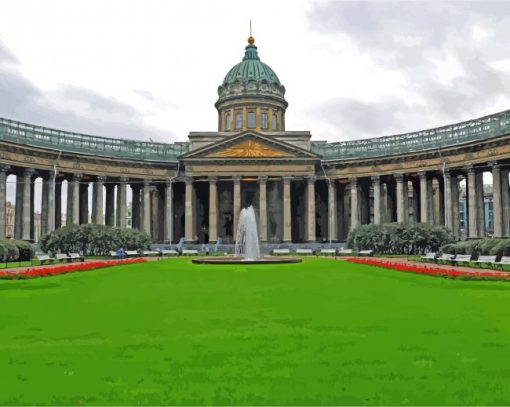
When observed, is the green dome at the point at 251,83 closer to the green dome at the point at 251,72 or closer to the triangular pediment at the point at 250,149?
the green dome at the point at 251,72

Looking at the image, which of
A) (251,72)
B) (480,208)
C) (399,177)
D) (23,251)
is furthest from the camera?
(251,72)

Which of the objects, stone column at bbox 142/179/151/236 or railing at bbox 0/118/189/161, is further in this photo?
stone column at bbox 142/179/151/236

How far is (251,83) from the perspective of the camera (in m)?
93.2

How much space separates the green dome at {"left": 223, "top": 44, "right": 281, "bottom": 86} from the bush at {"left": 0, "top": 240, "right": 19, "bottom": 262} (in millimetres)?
57414

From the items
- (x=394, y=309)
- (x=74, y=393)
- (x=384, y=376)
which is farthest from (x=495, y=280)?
(x=74, y=393)

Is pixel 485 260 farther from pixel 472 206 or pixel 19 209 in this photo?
pixel 19 209

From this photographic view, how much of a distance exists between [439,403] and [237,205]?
228 ft

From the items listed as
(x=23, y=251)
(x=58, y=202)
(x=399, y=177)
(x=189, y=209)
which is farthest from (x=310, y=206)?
(x=23, y=251)

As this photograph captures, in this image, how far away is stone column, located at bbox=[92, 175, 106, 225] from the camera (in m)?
71.7

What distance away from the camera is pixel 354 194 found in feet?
252

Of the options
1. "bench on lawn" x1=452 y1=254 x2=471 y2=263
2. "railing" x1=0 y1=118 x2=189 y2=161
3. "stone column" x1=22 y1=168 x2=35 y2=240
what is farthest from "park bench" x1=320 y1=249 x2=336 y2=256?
"stone column" x1=22 y1=168 x2=35 y2=240

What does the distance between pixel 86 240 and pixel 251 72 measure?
50.6 m

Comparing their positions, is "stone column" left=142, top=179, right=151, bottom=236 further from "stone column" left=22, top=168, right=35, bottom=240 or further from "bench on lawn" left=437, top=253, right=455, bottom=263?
"bench on lawn" left=437, top=253, right=455, bottom=263

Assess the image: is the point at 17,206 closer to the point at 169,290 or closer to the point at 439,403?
the point at 169,290
